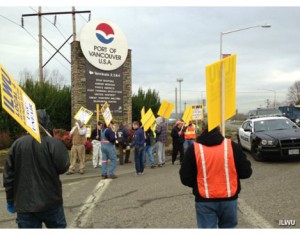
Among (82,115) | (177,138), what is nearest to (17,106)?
(82,115)

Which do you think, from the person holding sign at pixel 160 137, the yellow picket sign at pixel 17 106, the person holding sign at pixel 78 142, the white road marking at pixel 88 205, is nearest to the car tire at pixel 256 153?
the person holding sign at pixel 160 137

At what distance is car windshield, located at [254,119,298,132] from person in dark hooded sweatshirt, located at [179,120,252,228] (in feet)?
29.3

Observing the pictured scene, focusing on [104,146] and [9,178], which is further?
[104,146]

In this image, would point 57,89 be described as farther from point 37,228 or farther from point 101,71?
point 37,228

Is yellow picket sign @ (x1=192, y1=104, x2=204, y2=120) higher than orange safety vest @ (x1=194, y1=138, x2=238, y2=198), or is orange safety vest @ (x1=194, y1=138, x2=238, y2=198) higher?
yellow picket sign @ (x1=192, y1=104, x2=204, y2=120)

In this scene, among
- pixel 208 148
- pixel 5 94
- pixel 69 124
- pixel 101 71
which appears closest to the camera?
pixel 5 94

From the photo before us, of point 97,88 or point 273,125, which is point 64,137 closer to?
point 97,88

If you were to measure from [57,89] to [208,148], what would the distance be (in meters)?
15.8

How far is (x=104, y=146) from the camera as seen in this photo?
31.5 ft

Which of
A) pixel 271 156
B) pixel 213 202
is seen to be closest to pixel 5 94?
pixel 213 202

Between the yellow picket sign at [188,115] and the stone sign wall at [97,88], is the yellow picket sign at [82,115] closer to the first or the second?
the yellow picket sign at [188,115]

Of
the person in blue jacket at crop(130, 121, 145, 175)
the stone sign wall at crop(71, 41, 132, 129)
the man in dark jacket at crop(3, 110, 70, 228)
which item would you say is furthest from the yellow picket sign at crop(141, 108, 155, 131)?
the man in dark jacket at crop(3, 110, 70, 228)

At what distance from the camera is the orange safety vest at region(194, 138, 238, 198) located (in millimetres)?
3406

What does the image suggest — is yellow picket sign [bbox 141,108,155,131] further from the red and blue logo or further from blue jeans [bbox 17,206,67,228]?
blue jeans [bbox 17,206,67,228]
